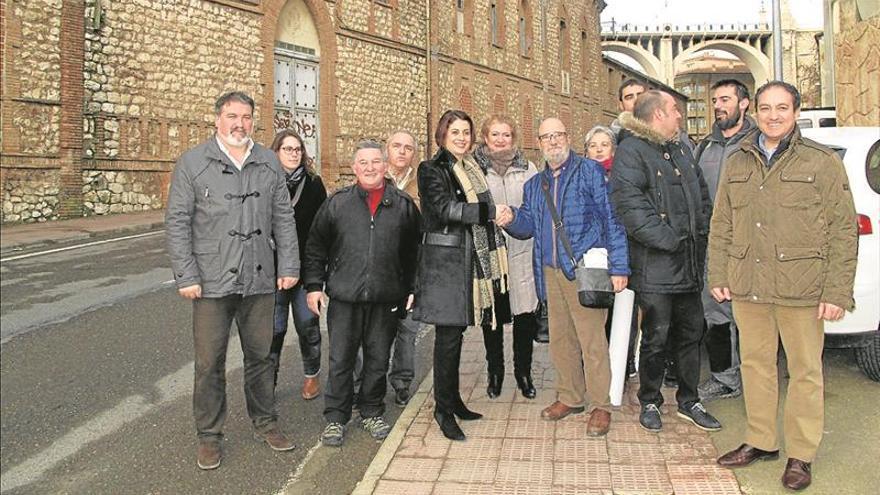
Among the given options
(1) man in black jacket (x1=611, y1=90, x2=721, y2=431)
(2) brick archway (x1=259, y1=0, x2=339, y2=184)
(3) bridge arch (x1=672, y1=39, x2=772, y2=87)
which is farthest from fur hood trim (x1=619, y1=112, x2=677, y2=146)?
(3) bridge arch (x1=672, y1=39, x2=772, y2=87)

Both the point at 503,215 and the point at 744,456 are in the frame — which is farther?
the point at 503,215

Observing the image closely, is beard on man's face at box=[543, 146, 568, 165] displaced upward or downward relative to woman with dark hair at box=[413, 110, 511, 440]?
upward

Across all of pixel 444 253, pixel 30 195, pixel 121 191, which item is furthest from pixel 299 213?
pixel 121 191

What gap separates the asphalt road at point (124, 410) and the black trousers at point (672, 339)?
1.73 m

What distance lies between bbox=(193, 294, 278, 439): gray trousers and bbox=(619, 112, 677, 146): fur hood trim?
239 cm

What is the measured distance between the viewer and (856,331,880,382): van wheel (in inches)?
187

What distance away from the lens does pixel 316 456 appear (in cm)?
402

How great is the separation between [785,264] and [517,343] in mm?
1965

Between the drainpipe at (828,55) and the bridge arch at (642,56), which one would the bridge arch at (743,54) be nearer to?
the bridge arch at (642,56)

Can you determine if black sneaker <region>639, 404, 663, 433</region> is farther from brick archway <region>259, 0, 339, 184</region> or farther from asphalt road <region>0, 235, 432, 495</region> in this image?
brick archway <region>259, 0, 339, 184</region>

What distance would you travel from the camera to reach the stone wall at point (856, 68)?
37.1ft

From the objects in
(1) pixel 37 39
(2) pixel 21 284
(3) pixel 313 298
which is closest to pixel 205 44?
(1) pixel 37 39

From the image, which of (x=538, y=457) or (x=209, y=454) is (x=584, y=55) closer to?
(x=538, y=457)

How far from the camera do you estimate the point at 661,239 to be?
13.0ft
